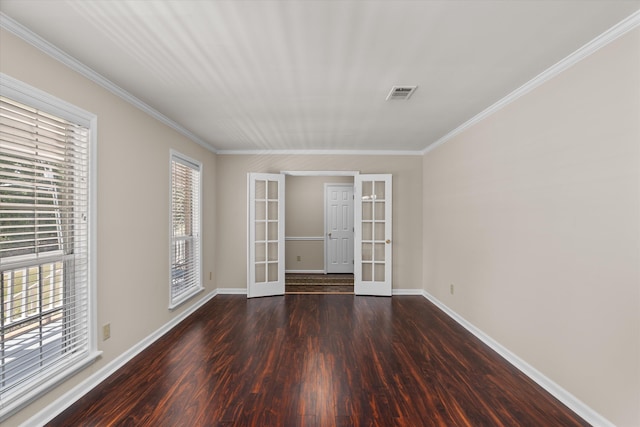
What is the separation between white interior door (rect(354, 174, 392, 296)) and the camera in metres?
4.70

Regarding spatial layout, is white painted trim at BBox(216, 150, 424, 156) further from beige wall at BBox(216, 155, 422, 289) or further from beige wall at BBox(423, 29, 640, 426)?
beige wall at BBox(423, 29, 640, 426)

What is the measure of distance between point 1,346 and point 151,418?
3.16 feet

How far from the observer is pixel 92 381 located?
2182 millimetres

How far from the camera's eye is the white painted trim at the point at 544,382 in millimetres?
1815

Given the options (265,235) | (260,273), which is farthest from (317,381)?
(265,235)

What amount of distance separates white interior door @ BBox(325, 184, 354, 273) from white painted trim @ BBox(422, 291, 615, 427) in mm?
3235

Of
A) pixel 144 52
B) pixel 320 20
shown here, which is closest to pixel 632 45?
pixel 320 20

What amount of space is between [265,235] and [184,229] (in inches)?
51.7

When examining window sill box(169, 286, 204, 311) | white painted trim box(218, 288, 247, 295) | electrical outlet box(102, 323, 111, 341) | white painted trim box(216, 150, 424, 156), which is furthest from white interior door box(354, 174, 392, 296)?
electrical outlet box(102, 323, 111, 341)

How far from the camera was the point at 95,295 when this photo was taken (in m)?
2.20

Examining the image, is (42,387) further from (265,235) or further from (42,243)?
(265,235)

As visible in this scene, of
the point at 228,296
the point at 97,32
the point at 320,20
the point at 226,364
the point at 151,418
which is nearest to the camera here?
the point at 320,20

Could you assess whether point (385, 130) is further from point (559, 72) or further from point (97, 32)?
point (97, 32)

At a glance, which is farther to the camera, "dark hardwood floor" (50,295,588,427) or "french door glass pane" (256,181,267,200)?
"french door glass pane" (256,181,267,200)
